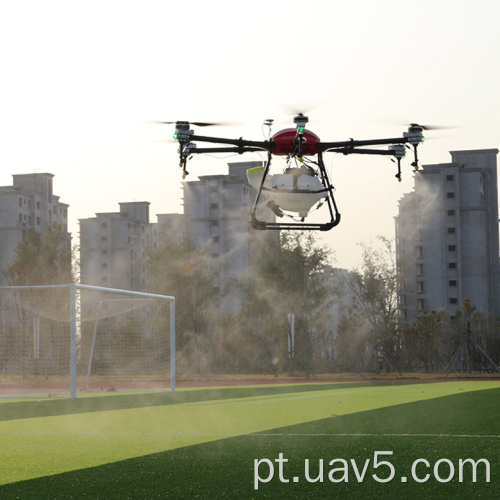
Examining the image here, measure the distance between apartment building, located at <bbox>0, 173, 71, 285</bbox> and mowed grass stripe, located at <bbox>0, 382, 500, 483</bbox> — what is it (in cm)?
5789

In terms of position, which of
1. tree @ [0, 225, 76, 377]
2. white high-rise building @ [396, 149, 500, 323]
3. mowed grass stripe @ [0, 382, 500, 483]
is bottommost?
mowed grass stripe @ [0, 382, 500, 483]

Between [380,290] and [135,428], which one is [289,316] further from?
[135,428]

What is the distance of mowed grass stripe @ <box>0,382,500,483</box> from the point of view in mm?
8102

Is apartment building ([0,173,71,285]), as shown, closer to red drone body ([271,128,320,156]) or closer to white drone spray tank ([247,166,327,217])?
red drone body ([271,128,320,156])

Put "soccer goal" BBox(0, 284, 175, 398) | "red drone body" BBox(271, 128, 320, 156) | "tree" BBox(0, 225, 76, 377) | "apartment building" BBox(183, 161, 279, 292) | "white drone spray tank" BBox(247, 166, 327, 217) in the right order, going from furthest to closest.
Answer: "apartment building" BBox(183, 161, 279, 292), "tree" BBox(0, 225, 76, 377), "soccer goal" BBox(0, 284, 175, 398), "red drone body" BBox(271, 128, 320, 156), "white drone spray tank" BBox(247, 166, 327, 217)

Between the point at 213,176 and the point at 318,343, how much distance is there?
31813mm

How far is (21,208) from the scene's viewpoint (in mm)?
73312

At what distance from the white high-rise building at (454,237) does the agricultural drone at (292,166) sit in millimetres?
56643

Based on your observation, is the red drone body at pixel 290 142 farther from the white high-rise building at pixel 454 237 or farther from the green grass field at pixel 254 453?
the white high-rise building at pixel 454 237

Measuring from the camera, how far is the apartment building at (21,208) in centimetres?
7281

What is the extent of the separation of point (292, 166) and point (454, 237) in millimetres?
59758

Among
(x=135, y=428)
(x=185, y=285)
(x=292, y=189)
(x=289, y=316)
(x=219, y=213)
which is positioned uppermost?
(x=219, y=213)

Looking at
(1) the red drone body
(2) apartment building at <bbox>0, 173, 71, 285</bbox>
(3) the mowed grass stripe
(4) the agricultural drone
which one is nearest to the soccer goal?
(3) the mowed grass stripe

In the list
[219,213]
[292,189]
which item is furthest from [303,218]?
[219,213]
